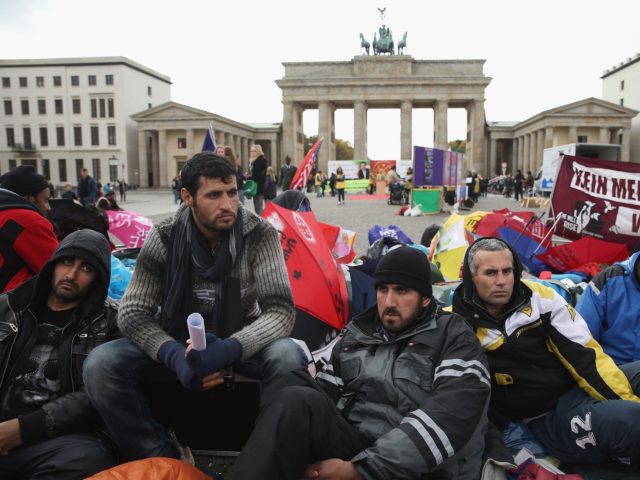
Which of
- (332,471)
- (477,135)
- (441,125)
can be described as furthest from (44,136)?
(332,471)

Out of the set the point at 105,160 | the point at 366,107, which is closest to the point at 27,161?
the point at 105,160

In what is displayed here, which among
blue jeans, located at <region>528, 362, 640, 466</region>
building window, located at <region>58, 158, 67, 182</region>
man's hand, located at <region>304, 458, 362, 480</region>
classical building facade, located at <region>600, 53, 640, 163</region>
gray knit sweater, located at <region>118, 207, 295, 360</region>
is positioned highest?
classical building facade, located at <region>600, 53, 640, 163</region>

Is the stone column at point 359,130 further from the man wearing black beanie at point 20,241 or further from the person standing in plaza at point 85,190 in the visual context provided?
the man wearing black beanie at point 20,241

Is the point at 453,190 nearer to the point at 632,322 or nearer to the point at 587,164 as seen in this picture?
the point at 587,164

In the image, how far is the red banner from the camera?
6.29 m

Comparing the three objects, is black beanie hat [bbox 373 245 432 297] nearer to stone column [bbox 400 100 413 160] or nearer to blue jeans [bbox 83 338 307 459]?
blue jeans [bbox 83 338 307 459]

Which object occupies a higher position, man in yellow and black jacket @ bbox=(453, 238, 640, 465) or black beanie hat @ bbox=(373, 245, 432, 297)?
black beanie hat @ bbox=(373, 245, 432, 297)

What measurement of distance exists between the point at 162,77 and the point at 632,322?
2804 inches

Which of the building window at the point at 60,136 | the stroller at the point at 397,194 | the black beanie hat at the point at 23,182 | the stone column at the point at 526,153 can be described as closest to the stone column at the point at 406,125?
the stone column at the point at 526,153

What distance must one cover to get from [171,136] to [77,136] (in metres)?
12.9

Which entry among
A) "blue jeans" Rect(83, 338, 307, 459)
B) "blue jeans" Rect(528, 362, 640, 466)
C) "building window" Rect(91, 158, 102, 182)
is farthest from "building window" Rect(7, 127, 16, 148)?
"blue jeans" Rect(528, 362, 640, 466)

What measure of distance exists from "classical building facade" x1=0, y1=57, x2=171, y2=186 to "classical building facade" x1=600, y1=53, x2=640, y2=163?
52.9m

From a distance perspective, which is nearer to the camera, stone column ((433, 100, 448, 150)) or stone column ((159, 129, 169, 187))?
stone column ((433, 100, 448, 150))

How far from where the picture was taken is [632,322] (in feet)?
10.0
